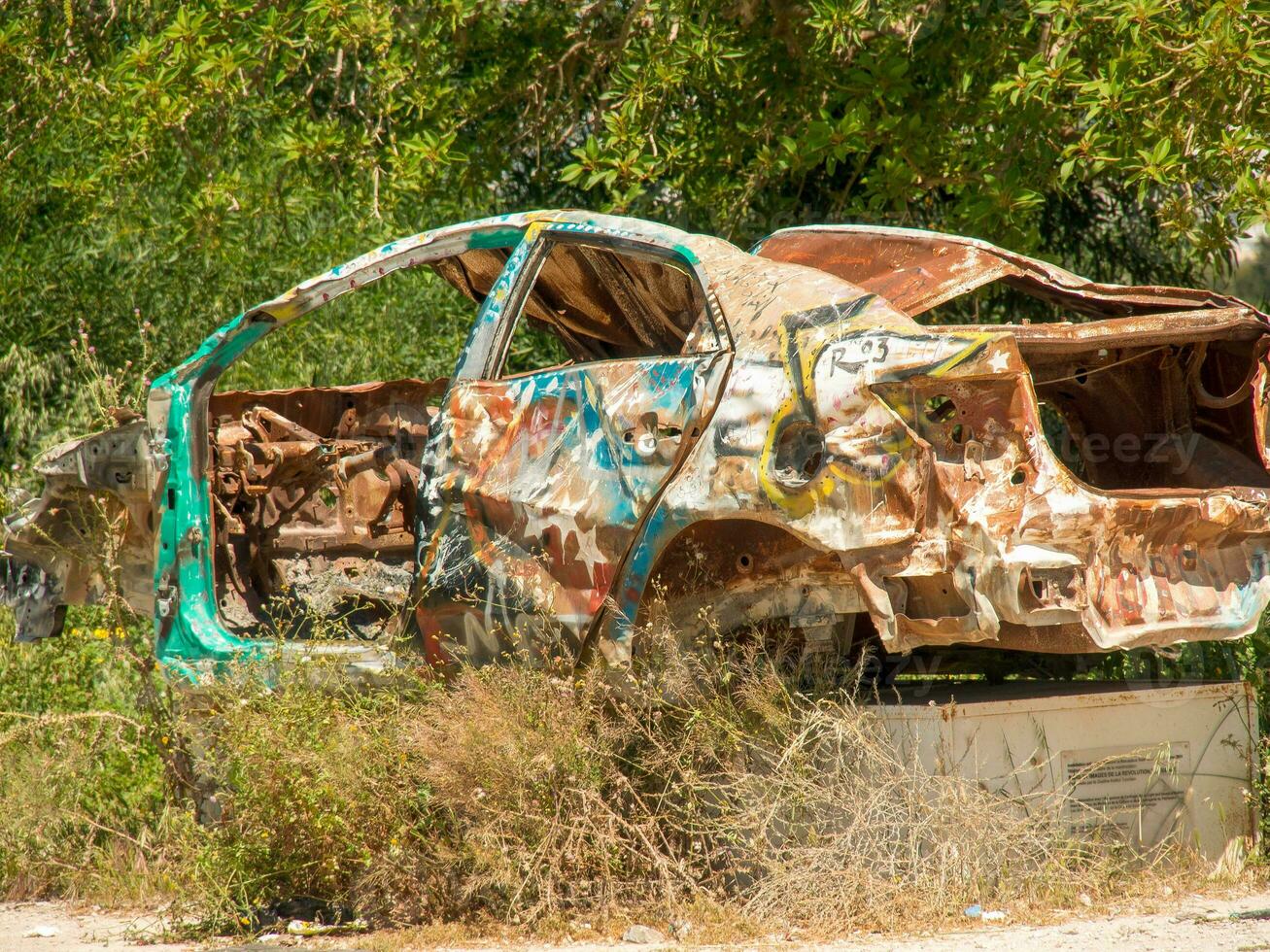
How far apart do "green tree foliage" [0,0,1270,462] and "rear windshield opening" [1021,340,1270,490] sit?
144 cm

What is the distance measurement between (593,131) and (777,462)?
613cm

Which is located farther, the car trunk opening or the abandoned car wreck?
the car trunk opening

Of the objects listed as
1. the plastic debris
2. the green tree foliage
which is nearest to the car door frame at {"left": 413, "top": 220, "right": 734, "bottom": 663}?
the plastic debris

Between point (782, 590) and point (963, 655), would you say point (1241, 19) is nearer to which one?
point (963, 655)

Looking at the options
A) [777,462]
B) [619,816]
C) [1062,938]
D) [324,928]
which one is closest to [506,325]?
[777,462]

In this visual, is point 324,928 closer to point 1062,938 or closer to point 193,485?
point 193,485

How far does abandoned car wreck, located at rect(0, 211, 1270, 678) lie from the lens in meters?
3.73

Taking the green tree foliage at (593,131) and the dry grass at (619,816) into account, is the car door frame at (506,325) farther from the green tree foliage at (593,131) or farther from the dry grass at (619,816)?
the green tree foliage at (593,131)

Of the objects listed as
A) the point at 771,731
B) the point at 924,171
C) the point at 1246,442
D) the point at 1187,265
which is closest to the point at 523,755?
the point at 771,731

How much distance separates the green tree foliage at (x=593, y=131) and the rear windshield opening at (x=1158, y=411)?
1.44m

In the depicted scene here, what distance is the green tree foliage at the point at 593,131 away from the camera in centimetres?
609

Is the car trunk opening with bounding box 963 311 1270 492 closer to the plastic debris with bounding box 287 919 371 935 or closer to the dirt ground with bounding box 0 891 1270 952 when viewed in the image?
the dirt ground with bounding box 0 891 1270 952

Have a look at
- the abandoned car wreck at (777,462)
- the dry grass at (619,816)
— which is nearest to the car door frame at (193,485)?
the abandoned car wreck at (777,462)

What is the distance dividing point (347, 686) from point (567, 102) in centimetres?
534
